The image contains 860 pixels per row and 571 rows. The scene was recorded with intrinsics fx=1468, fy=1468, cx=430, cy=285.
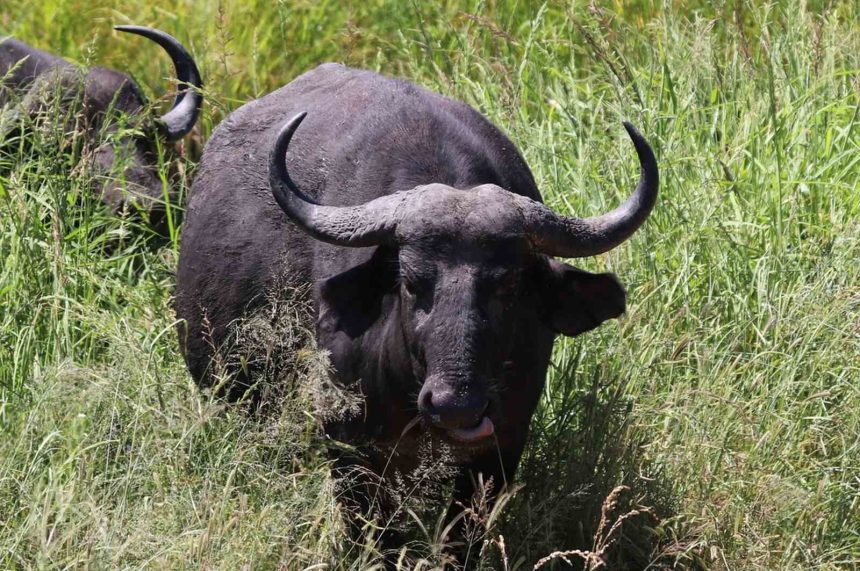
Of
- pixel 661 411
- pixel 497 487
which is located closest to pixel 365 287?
pixel 497 487

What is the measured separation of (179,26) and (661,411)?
5.33 meters

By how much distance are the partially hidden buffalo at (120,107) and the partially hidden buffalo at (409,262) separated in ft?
5.18

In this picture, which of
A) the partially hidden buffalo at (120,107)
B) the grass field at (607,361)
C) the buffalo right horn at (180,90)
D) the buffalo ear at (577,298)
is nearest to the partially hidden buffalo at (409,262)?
the buffalo ear at (577,298)

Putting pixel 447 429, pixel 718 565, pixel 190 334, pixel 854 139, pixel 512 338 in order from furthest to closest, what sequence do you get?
pixel 854 139
pixel 190 334
pixel 718 565
pixel 512 338
pixel 447 429

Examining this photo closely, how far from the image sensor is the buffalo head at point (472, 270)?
4688 millimetres

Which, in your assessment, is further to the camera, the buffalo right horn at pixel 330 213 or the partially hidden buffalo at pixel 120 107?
the partially hidden buffalo at pixel 120 107

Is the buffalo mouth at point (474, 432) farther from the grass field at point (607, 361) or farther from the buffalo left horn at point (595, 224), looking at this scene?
the buffalo left horn at point (595, 224)

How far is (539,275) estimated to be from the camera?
204 inches

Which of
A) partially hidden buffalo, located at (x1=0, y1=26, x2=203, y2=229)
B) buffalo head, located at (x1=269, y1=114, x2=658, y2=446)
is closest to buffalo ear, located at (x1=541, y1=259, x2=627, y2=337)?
buffalo head, located at (x1=269, y1=114, x2=658, y2=446)

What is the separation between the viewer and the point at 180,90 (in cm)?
830

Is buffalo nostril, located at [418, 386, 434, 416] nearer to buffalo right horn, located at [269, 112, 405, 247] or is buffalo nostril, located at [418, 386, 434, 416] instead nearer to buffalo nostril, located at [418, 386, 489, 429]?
buffalo nostril, located at [418, 386, 489, 429]

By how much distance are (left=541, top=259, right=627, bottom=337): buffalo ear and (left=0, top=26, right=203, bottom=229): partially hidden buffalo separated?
282cm

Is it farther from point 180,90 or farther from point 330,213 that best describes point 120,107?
point 330,213

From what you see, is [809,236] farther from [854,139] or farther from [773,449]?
[773,449]
